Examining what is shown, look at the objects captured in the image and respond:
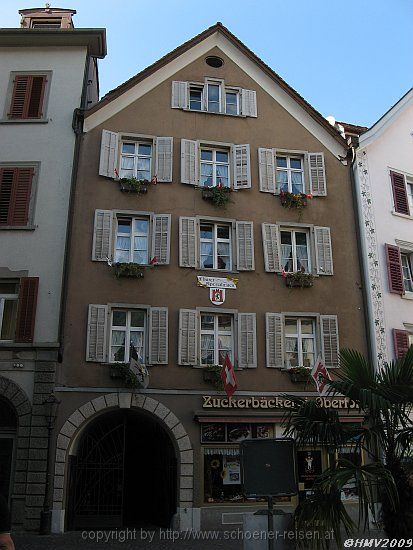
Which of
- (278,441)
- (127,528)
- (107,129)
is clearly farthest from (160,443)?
(278,441)

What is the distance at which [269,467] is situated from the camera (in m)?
7.31

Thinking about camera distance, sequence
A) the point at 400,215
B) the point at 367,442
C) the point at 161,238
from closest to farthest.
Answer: the point at 367,442 → the point at 161,238 → the point at 400,215

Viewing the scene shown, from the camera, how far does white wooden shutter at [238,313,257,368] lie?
16500 mm

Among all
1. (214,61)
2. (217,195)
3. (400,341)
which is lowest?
(400,341)

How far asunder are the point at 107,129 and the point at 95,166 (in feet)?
Result: 4.60

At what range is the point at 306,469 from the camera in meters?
16.0

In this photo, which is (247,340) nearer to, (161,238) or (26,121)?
(161,238)

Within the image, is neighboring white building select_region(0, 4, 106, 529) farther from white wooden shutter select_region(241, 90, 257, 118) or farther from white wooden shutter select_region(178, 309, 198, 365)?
white wooden shutter select_region(241, 90, 257, 118)

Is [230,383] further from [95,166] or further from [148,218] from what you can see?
[95,166]

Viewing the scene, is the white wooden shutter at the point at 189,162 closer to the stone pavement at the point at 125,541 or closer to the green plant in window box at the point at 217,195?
the green plant in window box at the point at 217,195

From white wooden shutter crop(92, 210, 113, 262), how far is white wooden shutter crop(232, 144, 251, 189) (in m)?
4.12

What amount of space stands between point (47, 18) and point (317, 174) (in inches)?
437

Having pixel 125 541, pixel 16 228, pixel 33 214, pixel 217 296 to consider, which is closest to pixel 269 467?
pixel 125 541

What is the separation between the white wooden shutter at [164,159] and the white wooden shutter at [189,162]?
1.22ft
